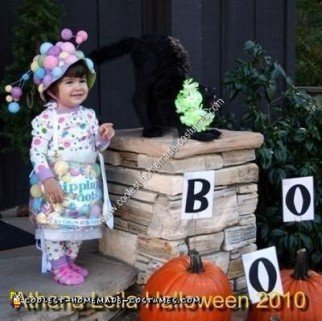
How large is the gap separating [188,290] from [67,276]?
1.90 ft

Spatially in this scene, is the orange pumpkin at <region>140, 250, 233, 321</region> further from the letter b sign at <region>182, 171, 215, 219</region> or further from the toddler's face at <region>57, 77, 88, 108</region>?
the toddler's face at <region>57, 77, 88, 108</region>

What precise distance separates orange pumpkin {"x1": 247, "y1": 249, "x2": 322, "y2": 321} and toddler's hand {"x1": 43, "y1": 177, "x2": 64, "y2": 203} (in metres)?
1.04

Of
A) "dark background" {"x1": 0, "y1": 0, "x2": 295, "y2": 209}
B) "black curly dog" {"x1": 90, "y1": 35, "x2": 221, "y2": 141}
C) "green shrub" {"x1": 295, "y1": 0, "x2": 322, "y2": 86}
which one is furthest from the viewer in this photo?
"green shrub" {"x1": 295, "y1": 0, "x2": 322, "y2": 86}

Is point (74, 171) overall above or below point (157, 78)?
below

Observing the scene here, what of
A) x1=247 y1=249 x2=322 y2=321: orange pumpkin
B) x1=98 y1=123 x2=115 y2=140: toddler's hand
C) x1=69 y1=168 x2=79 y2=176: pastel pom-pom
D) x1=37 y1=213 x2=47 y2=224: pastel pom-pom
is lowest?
x1=247 y1=249 x2=322 y2=321: orange pumpkin

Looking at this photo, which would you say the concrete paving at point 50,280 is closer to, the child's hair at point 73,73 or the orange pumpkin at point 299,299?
the orange pumpkin at point 299,299

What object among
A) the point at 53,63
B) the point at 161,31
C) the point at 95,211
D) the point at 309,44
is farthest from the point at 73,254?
the point at 309,44

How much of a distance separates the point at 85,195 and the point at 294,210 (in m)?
1.02

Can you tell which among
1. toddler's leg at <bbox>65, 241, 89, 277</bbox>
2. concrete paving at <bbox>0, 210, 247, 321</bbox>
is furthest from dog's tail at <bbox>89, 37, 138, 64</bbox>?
concrete paving at <bbox>0, 210, 247, 321</bbox>

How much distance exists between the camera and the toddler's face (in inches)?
108

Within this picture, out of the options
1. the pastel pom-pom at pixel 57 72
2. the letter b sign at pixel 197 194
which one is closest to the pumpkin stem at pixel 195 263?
the letter b sign at pixel 197 194

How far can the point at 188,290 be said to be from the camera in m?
2.58

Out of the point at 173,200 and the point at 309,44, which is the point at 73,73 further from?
the point at 309,44

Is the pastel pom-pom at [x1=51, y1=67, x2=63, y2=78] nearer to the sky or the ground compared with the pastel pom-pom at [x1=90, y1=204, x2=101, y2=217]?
nearer to the sky
